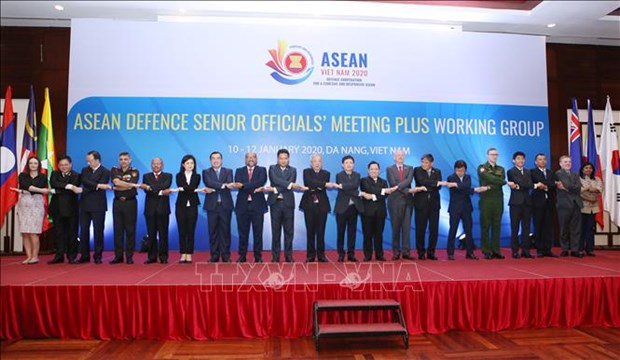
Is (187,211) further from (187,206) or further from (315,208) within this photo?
(315,208)

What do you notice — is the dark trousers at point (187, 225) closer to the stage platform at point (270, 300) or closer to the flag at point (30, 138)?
the stage platform at point (270, 300)

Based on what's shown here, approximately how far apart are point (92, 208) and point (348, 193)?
2.80 metres

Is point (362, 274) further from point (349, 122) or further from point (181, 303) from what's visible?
point (349, 122)

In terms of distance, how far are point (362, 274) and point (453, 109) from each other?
10.5 ft

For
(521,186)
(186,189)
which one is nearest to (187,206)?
(186,189)

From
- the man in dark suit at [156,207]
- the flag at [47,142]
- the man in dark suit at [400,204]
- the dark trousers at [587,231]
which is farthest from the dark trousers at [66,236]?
the dark trousers at [587,231]

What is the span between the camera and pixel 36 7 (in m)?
5.32

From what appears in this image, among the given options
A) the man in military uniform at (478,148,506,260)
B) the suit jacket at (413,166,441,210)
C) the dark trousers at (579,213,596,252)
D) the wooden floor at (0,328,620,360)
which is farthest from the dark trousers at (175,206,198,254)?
the dark trousers at (579,213,596,252)

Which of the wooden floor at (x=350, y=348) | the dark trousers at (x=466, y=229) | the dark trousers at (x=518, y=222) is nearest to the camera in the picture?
the wooden floor at (x=350, y=348)

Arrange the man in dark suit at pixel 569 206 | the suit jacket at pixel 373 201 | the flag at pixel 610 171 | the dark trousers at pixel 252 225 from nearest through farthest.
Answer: the dark trousers at pixel 252 225, the suit jacket at pixel 373 201, the man in dark suit at pixel 569 206, the flag at pixel 610 171

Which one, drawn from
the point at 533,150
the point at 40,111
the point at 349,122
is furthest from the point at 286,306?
the point at 40,111

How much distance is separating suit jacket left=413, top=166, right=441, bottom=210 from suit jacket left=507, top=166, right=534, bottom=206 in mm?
892

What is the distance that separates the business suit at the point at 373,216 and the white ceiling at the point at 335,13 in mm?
2475

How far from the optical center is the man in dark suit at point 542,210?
4.83 metres
